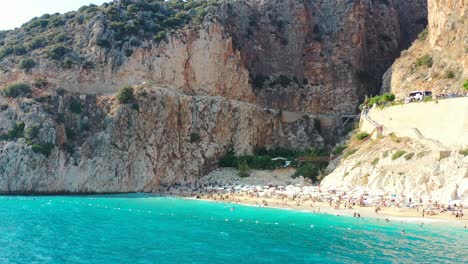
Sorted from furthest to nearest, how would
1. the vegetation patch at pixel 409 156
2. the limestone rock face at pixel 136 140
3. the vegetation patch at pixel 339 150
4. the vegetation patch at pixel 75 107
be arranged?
the vegetation patch at pixel 75 107 → the vegetation patch at pixel 339 150 → the limestone rock face at pixel 136 140 → the vegetation patch at pixel 409 156

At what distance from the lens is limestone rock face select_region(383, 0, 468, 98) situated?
166 feet

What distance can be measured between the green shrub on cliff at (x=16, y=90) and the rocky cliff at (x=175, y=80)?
386mm

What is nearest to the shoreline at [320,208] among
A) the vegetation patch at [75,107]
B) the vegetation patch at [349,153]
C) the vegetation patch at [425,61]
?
the vegetation patch at [349,153]

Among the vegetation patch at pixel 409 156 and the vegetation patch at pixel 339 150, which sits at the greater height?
the vegetation patch at pixel 339 150

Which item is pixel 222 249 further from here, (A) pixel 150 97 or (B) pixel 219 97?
(B) pixel 219 97

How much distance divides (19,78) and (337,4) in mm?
43420

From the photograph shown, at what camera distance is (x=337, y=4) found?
2825 inches

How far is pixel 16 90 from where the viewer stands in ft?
187

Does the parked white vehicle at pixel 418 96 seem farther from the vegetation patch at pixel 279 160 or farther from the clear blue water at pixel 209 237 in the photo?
the clear blue water at pixel 209 237

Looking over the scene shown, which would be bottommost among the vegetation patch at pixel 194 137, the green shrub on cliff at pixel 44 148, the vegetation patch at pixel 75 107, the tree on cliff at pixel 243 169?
the tree on cliff at pixel 243 169

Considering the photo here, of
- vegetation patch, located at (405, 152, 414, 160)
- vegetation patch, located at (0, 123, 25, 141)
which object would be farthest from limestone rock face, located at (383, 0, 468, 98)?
vegetation patch, located at (0, 123, 25, 141)

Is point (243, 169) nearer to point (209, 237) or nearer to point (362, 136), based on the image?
point (362, 136)

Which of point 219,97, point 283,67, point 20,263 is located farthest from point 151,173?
point 20,263

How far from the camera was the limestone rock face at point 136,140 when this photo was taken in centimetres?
5247
